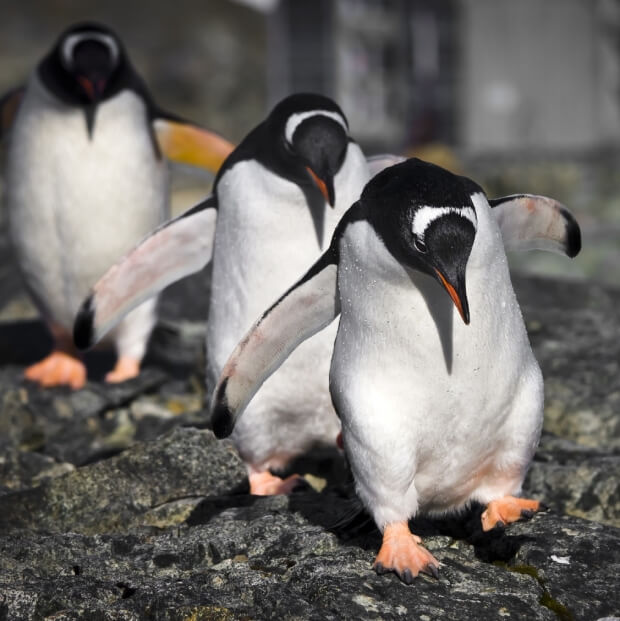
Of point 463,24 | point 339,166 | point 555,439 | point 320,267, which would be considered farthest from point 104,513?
point 463,24

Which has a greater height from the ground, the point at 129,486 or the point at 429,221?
the point at 429,221

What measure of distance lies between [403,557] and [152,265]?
170 centimetres

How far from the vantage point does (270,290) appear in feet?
12.3

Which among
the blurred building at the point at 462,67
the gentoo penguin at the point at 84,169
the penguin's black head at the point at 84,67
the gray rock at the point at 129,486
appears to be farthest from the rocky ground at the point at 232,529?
the blurred building at the point at 462,67

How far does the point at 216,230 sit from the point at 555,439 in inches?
57.4

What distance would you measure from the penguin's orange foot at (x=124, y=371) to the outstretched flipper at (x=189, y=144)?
95 centimetres

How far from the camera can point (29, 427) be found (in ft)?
15.0

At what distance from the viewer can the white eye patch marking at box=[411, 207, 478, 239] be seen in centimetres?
268

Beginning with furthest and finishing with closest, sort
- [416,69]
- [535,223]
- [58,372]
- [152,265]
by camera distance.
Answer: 1. [416,69]
2. [58,372]
3. [152,265]
4. [535,223]

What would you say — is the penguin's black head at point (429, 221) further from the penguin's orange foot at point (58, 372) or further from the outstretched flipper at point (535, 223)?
the penguin's orange foot at point (58, 372)

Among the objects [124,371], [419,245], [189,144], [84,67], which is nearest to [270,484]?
[419,245]

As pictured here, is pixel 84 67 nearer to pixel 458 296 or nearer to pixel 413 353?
pixel 413 353

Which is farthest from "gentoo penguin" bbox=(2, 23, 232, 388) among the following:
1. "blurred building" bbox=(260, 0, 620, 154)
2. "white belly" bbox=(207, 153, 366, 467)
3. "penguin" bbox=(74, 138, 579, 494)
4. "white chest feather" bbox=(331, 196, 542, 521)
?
"blurred building" bbox=(260, 0, 620, 154)

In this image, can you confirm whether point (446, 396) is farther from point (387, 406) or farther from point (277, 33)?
point (277, 33)
